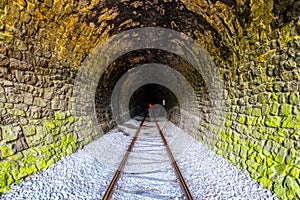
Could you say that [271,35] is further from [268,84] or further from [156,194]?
[156,194]

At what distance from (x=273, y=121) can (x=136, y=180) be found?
9.45 feet

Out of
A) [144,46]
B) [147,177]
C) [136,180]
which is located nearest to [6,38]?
[136,180]

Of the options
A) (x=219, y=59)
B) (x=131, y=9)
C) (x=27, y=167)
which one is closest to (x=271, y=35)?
(x=219, y=59)

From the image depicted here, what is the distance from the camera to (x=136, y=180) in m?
4.55

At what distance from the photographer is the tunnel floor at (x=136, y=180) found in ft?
12.2

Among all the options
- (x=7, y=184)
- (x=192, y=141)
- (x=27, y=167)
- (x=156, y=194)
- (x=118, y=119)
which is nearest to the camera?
(x=7, y=184)

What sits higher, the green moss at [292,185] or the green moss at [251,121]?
the green moss at [251,121]

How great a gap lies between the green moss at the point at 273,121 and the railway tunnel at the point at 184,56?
17mm

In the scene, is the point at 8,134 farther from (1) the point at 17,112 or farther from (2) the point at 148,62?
(2) the point at 148,62

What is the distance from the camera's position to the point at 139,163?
229 inches

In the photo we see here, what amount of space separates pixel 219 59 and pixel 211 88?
1.29m

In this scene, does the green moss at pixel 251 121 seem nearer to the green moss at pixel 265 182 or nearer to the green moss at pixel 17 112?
the green moss at pixel 265 182

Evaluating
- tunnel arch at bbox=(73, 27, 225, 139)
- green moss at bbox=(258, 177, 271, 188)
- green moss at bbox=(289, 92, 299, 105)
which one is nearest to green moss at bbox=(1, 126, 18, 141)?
tunnel arch at bbox=(73, 27, 225, 139)

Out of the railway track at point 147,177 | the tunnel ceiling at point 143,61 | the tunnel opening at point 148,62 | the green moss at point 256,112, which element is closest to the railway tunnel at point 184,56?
the green moss at point 256,112
